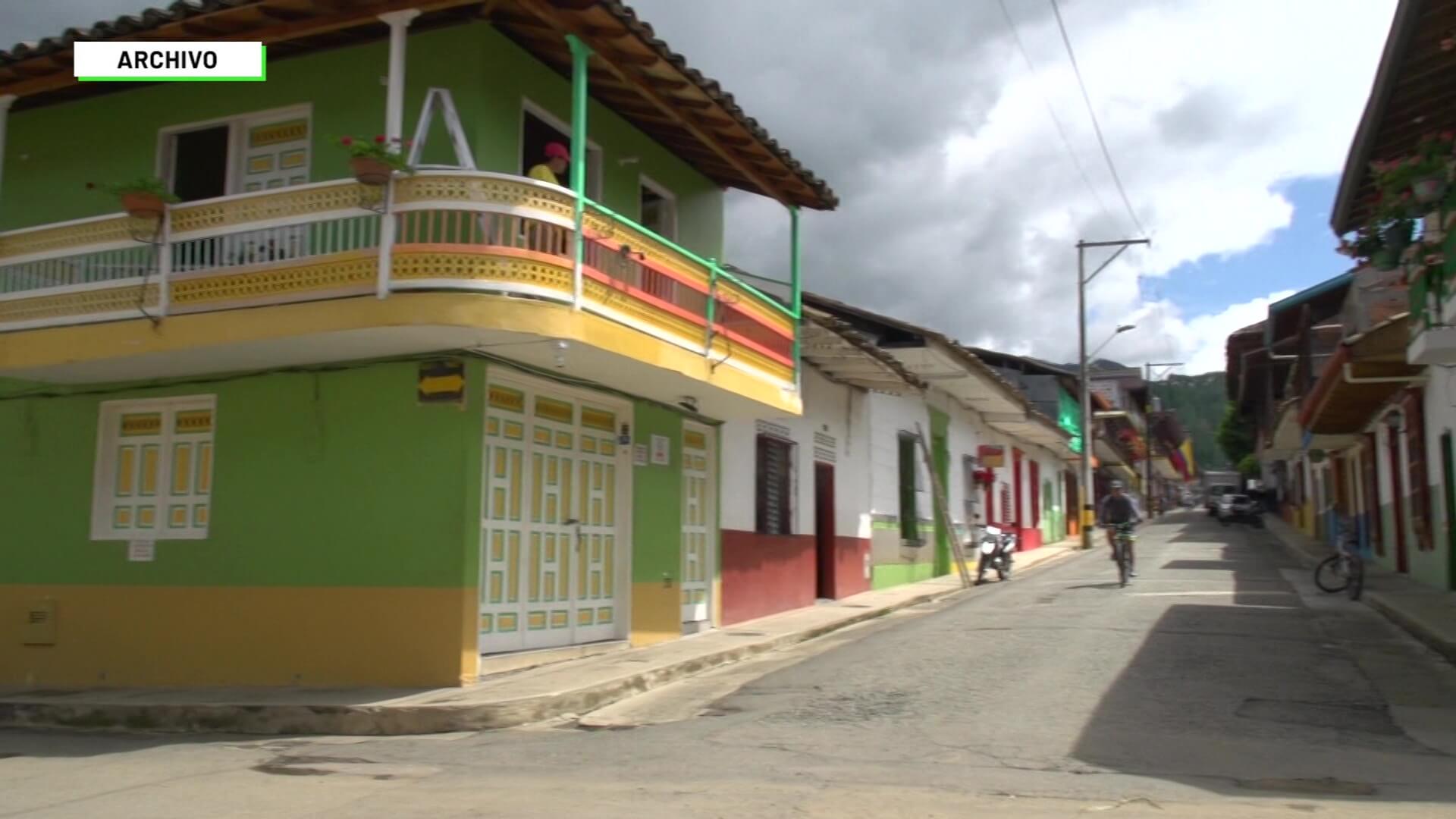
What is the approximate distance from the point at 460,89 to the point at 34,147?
208 inches

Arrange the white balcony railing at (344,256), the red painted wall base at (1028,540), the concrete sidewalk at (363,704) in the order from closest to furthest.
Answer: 1. the concrete sidewalk at (363,704)
2. the white balcony railing at (344,256)
3. the red painted wall base at (1028,540)

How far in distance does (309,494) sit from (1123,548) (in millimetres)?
12178

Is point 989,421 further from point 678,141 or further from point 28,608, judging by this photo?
point 28,608

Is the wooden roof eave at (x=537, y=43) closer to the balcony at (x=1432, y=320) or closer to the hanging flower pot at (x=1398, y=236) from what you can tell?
the hanging flower pot at (x=1398, y=236)

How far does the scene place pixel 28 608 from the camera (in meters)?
11.5

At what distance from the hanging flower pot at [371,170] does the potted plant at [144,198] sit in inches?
83.2

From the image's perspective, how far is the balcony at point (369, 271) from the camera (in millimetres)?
8961

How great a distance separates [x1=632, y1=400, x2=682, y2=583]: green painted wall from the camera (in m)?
12.7

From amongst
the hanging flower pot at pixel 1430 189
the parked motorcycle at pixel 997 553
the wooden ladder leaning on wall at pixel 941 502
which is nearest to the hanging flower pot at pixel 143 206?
the hanging flower pot at pixel 1430 189

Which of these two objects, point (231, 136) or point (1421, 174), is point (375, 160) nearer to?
point (231, 136)

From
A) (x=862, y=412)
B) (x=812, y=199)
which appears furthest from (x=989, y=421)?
(x=812, y=199)

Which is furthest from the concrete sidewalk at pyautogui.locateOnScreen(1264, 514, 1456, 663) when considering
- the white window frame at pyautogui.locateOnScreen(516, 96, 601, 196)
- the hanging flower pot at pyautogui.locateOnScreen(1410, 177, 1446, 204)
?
the white window frame at pyautogui.locateOnScreen(516, 96, 601, 196)

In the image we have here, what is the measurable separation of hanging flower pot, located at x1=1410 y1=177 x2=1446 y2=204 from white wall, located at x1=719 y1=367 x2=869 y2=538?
7.34 meters

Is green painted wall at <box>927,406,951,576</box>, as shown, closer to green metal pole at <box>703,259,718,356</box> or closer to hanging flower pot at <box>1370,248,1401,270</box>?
green metal pole at <box>703,259,718,356</box>
